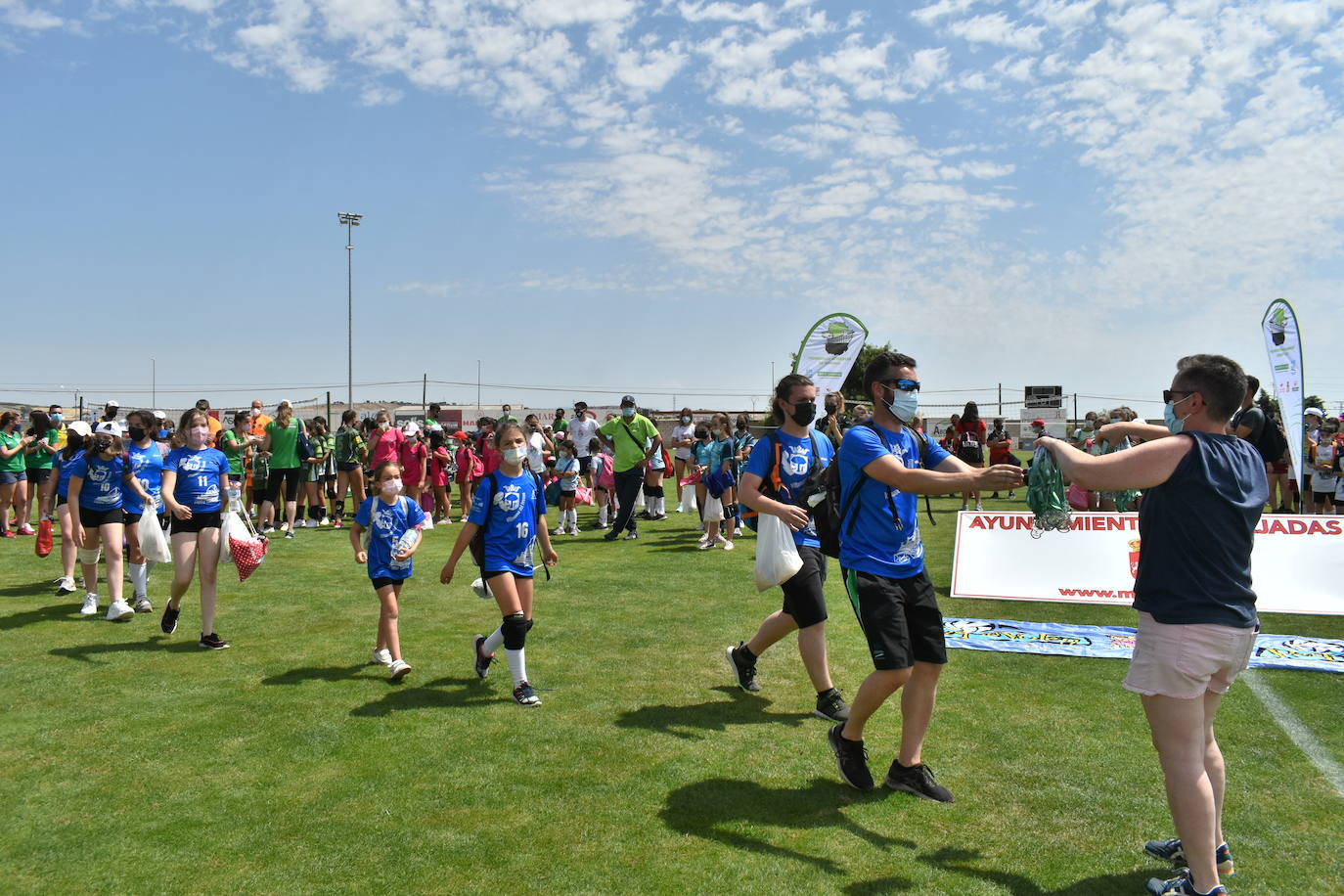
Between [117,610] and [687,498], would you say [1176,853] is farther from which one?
[687,498]

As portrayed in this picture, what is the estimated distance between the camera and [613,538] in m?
14.0

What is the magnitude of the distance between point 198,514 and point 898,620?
5.62 meters

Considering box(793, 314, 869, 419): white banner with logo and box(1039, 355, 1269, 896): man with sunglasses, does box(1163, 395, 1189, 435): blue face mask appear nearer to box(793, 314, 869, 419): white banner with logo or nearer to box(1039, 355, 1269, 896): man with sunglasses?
box(1039, 355, 1269, 896): man with sunglasses

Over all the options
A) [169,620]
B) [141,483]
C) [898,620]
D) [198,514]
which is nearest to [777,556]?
[898,620]

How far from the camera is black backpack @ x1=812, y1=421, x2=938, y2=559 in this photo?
4309mm

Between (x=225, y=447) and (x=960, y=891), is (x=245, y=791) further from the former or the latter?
(x=225, y=447)

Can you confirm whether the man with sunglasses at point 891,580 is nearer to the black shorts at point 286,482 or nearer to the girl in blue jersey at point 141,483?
the girl in blue jersey at point 141,483

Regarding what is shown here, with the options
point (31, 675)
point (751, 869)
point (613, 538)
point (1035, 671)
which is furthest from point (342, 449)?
point (751, 869)

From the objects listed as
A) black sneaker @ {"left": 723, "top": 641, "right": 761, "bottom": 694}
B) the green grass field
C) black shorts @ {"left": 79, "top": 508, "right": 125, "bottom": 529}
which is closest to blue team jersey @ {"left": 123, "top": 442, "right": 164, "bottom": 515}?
black shorts @ {"left": 79, "top": 508, "right": 125, "bottom": 529}

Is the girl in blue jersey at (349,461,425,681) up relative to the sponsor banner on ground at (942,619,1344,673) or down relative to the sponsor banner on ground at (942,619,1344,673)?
up

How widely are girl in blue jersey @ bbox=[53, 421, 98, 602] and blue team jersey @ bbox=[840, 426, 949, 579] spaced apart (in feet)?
23.9

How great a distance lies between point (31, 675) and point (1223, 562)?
731 centimetres

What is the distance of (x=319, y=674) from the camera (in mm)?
6496

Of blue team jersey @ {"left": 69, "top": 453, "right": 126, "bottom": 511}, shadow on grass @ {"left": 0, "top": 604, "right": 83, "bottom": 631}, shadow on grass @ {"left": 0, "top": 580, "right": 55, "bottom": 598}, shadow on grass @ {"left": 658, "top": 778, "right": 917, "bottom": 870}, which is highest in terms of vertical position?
blue team jersey @ {"left": 69, "top": 453, "right": 126, "bottom": 511}
